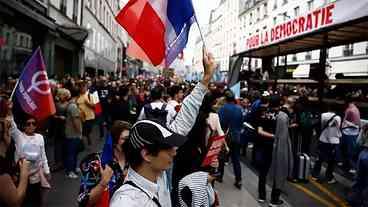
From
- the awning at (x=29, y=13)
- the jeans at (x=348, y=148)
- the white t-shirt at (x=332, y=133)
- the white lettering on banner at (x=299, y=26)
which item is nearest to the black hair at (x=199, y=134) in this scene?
the white t-shirt at (x=332, y=133)

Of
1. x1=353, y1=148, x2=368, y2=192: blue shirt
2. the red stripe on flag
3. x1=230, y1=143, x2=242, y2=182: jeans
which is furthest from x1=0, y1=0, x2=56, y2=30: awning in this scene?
x1=353, y1=148, x2=368, y2=192: blue shirt

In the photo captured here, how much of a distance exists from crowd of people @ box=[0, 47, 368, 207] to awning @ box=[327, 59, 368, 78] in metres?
20.3

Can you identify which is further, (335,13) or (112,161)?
(335,13)

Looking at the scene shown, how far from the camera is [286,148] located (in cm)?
652

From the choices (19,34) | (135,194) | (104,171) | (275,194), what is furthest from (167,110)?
(19,34)

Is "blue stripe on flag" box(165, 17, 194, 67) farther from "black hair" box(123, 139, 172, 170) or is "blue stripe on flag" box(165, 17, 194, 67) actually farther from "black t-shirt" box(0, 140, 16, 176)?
"black hair" box(123, 139, 172, 170)

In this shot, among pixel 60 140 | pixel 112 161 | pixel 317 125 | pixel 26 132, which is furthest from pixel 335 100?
pixel 112 161

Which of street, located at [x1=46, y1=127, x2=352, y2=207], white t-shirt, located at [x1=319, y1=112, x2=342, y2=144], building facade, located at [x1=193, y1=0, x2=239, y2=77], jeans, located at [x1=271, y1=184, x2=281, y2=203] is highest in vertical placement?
building facade, located at [x1=193, y1=0, x2=239, y2=77]

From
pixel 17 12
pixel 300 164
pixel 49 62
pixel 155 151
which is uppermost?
pixel 17 12

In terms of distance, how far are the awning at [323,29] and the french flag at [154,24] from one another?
4571 millimetres

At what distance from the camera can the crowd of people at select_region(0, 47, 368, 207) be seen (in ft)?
6.66

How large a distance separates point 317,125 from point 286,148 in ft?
12.3

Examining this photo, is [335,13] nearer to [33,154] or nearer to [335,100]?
[335,100]

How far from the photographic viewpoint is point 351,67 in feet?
101
